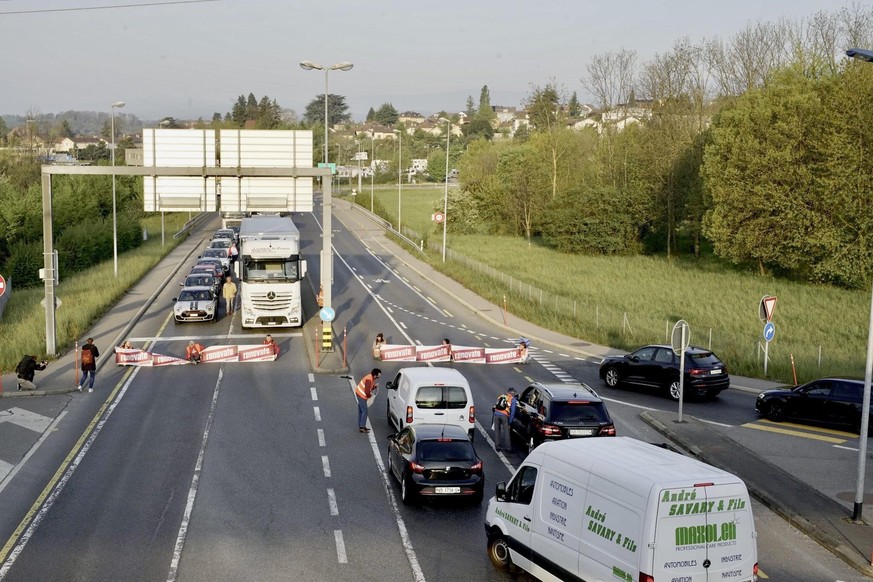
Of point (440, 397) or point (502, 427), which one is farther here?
point (502, 427)

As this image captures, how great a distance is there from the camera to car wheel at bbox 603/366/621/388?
2825cm

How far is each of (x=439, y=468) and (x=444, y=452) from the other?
372mm

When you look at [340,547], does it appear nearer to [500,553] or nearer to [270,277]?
[500,553]

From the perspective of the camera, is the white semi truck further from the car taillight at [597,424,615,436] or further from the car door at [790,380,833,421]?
the car door at [790,380,833,421]

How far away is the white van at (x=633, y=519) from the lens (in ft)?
34.0

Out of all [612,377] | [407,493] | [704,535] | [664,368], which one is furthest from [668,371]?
[704,535]

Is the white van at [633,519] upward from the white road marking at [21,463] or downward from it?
upward

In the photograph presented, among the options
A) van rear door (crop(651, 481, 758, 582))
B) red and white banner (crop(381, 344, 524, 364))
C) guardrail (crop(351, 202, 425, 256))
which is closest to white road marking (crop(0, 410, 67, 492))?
red and white banner (crop(381, 344, 524, 364))

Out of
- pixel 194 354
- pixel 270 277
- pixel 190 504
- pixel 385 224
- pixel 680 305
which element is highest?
pixel 385 224

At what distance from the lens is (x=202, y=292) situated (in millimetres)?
39656

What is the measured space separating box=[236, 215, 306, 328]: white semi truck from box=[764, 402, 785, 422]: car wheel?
1895 centimetres

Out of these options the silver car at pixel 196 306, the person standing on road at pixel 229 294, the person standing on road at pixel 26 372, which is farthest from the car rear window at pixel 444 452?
the person standing on road at pixel 229 294

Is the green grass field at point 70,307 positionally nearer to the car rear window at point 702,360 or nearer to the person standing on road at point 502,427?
the person standing on road at point 502,427

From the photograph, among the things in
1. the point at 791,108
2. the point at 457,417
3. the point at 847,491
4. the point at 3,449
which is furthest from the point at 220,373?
the point at 791,108
